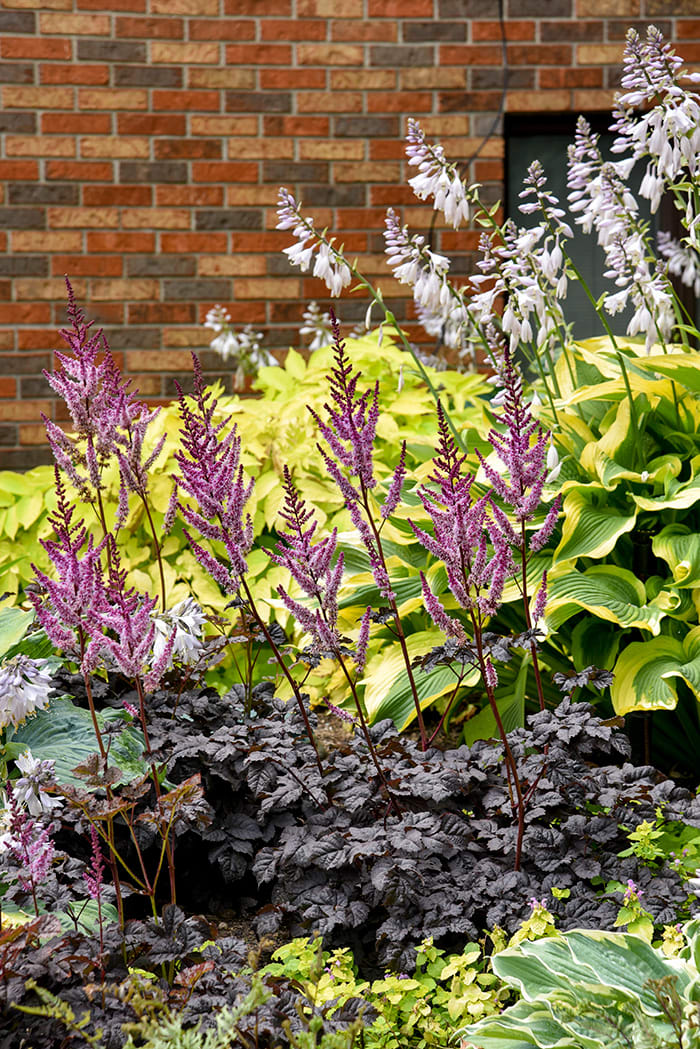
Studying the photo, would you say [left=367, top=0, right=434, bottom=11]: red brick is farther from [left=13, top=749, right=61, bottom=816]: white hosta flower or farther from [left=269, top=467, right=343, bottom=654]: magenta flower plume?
[left=13, top=749, right=61, bottom=816]: white hosta flower

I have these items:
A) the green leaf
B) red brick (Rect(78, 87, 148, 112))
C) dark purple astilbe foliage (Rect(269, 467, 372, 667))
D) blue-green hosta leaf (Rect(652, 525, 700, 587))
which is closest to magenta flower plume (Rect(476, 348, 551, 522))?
dark purple astilbe foliage (Rect(269, 467, 372, 667))

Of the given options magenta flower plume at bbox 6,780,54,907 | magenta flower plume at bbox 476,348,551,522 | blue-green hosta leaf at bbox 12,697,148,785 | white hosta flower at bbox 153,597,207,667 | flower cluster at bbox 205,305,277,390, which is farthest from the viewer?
flower cluster at bbox 205,305,277,390

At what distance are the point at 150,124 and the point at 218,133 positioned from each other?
1.00 feet

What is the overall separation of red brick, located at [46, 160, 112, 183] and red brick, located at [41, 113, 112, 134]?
0.44 ft

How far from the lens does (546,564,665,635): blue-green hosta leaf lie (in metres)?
2.08

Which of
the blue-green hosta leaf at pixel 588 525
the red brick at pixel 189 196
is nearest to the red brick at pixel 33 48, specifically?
the red brick at pixel 189 196

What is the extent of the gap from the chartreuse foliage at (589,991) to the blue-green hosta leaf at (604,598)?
2.48 ft

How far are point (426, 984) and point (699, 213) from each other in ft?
6.25

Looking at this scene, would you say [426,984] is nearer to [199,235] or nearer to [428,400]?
[428,400]

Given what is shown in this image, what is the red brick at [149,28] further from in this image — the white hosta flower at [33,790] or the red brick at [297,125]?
the white hosta flower at [33,790]

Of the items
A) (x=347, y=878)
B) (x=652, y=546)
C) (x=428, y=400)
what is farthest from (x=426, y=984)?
(x=428, y=400)

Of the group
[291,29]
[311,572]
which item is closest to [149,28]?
[291,29]

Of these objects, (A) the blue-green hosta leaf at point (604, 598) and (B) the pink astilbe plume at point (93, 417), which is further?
(A) the blue-green hosta leaf at point (604, 598)

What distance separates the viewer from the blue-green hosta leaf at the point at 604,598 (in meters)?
2.08
